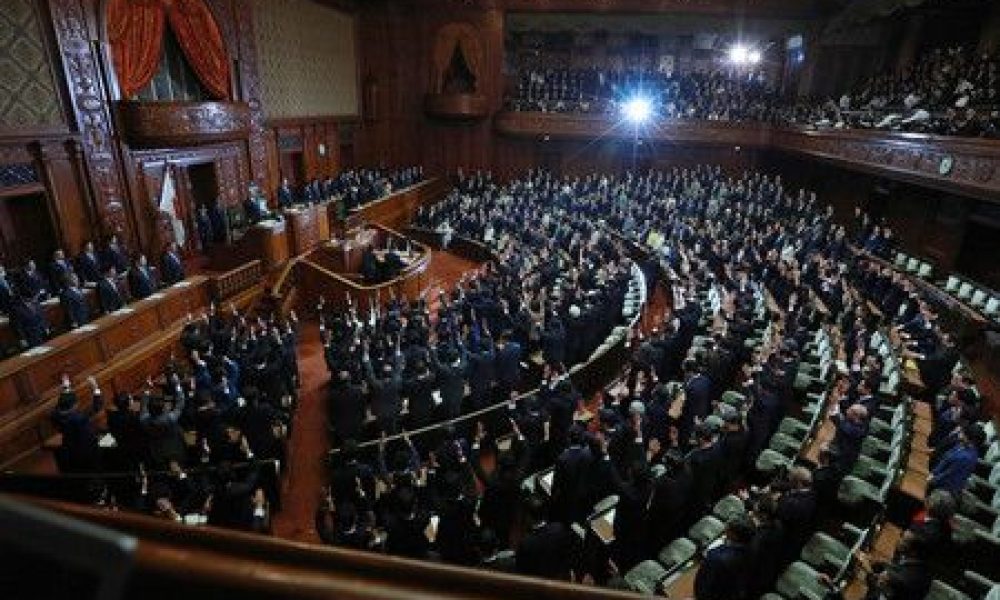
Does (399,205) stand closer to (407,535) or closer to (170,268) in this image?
(170,268)

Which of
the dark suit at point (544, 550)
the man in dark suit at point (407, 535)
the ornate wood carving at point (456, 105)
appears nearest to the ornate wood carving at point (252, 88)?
the ornate wood carving at point (456, 105)

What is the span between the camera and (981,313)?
329 inches

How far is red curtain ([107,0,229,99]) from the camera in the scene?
29.1 feet

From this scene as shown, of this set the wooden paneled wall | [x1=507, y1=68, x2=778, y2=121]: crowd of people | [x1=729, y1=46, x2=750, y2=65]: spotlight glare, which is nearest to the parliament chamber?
the wooden paneled wall

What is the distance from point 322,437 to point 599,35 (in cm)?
1677

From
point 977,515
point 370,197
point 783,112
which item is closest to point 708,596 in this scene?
point 977,515

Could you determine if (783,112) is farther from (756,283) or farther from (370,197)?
(370,197)

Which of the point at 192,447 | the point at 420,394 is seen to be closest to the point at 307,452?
the point at 192,447

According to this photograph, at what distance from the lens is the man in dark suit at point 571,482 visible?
457 cm

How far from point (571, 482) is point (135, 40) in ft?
30.4

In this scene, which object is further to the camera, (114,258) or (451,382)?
(114,258)

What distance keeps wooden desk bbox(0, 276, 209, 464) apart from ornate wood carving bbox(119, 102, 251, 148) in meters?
2.55

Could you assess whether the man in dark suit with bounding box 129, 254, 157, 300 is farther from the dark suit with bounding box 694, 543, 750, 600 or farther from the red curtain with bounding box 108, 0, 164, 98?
the dark suit with bounding box 694, 543, 750, 600

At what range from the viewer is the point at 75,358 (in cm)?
660
